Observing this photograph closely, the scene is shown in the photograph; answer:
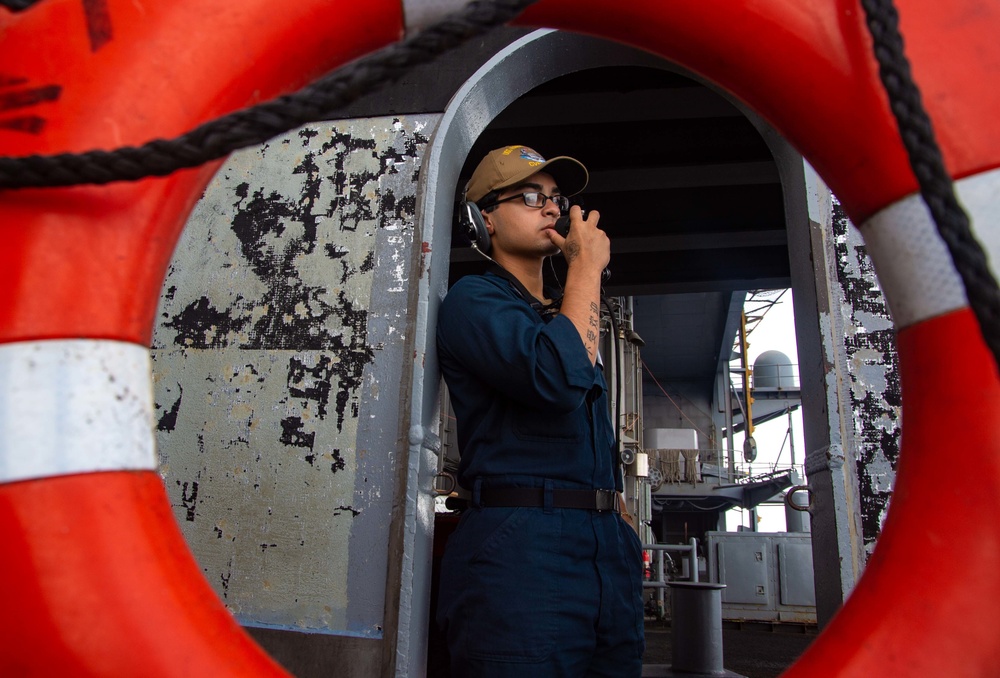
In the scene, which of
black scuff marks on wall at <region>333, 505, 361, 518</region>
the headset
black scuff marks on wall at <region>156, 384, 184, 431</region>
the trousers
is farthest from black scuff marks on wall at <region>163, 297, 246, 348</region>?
the trousers

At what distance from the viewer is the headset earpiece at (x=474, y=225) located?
1.41 m

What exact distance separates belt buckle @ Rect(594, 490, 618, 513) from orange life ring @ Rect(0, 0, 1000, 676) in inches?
→ 19.7

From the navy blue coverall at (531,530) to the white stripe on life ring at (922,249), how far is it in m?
0.49

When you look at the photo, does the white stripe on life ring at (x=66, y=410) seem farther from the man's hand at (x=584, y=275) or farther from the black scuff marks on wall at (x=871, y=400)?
the black scuff marks on wall at (x=871, y=400)

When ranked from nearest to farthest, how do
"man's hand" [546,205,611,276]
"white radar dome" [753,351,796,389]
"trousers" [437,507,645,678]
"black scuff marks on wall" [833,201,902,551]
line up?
"trousers" [437,507,645,678] → "man's hand" [546,205,611,276] → "black scuff marks on wall" [833,201,902,551] → "white radar dome" [753,351,796,389]

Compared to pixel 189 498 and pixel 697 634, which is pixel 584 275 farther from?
pixel 697 634

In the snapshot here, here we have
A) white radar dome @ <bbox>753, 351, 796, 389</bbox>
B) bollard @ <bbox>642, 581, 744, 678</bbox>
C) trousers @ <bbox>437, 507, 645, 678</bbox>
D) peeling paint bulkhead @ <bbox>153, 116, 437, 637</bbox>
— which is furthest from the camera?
white radar dome @ <bbox>753, 351, 796, 389</bbox>

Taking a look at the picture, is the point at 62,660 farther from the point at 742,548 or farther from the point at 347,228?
the point at 742,548

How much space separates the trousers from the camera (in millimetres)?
1050

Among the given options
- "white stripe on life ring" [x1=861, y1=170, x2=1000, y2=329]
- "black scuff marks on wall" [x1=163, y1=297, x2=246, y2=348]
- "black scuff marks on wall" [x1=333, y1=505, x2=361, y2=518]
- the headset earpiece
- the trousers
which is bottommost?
the trousers

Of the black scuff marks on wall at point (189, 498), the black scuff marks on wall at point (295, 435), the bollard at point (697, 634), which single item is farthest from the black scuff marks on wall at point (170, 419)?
the bollard at point (697, 634)

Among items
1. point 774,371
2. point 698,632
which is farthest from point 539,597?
point 774,371

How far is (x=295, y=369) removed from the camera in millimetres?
1613

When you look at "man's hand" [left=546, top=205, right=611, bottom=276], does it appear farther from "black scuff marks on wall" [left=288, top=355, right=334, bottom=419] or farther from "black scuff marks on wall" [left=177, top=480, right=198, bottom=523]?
"black scuff marks on wall" [left=177, top=480, right=198, bottom=523]
